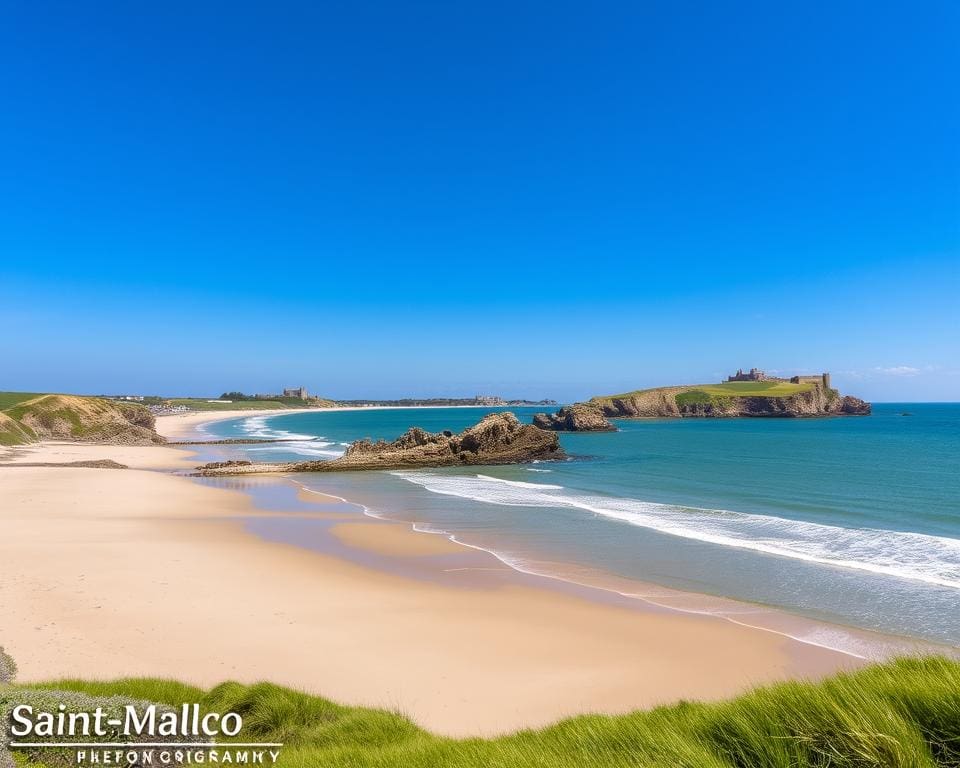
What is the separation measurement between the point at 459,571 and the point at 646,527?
9.13 m

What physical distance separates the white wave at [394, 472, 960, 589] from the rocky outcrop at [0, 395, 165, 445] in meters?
53.9

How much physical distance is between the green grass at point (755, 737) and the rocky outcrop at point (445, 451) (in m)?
37.7

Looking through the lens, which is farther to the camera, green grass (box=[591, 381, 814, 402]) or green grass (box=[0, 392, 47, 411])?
green grass (box=[591, 381, 814, 402])

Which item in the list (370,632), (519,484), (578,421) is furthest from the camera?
(578,421)

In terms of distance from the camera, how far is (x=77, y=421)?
63.6 m

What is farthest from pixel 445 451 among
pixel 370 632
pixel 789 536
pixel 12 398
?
pixel 12 398

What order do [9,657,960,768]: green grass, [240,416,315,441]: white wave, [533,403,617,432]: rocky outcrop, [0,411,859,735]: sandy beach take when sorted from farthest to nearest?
[533,403,617,432]: rocky outcrop, [240,416,315,441]: white wave, [0,411,859,735]: sandy beach, [9,657,960,768]: green grass

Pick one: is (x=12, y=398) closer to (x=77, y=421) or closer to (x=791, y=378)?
(x=77, y=421)

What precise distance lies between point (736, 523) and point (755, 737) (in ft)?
66.0

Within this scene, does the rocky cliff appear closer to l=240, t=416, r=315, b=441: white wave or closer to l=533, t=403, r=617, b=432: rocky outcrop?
l=533, t=403, r=617, b=432: rocky outcrop

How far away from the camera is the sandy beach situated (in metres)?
8.34

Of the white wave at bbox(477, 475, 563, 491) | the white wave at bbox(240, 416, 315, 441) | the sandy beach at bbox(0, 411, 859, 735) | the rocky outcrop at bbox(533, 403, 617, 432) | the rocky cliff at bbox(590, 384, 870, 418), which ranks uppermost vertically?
the rocky cliff at bbox(590, 384, 870, 418)

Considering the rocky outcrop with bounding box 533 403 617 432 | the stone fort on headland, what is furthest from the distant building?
the rocky outcrop with bounding box 533 403 617 432

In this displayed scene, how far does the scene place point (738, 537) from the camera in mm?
19281
